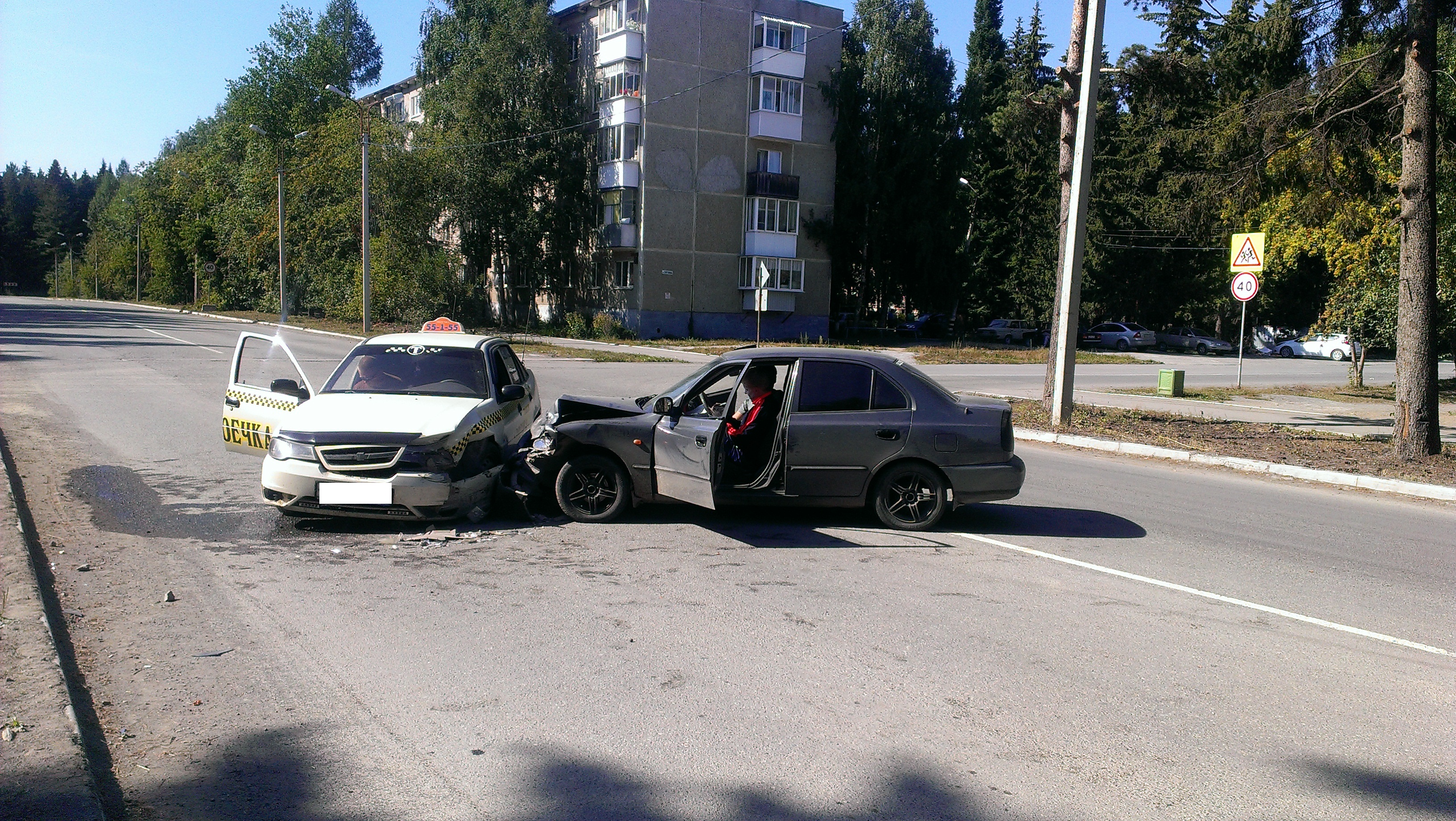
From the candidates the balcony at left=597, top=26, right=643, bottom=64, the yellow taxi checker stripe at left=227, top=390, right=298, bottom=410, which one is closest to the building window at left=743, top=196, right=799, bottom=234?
the balcony at left=597, top=26, right=643, bottom=64

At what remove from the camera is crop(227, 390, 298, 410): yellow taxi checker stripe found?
8391 millimetres

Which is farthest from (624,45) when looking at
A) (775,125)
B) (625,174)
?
(775,125)

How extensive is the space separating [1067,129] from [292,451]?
13242 mm

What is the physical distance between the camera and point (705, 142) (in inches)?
1815

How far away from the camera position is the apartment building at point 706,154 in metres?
44.8

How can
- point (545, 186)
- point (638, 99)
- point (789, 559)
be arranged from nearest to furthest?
point (789, 559), point (638, 99), point (545, 186)

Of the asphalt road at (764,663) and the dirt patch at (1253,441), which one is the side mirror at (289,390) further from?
the dirt patch at (1253,441)

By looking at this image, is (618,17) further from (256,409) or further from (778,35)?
(256,409)

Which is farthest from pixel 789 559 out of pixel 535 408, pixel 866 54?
pixel 866 54

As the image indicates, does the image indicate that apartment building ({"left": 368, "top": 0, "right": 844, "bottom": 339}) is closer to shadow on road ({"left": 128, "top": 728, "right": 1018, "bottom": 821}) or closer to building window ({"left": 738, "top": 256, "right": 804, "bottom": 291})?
building window ({"left": 738, "top": 256, "right": 804, "bottom": 291})

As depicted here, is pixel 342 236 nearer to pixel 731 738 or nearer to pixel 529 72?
pixel 529 72

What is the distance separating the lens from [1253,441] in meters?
14.2

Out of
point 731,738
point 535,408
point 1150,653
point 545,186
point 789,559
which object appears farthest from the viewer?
point 545,186

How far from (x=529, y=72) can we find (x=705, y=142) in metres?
9.11
